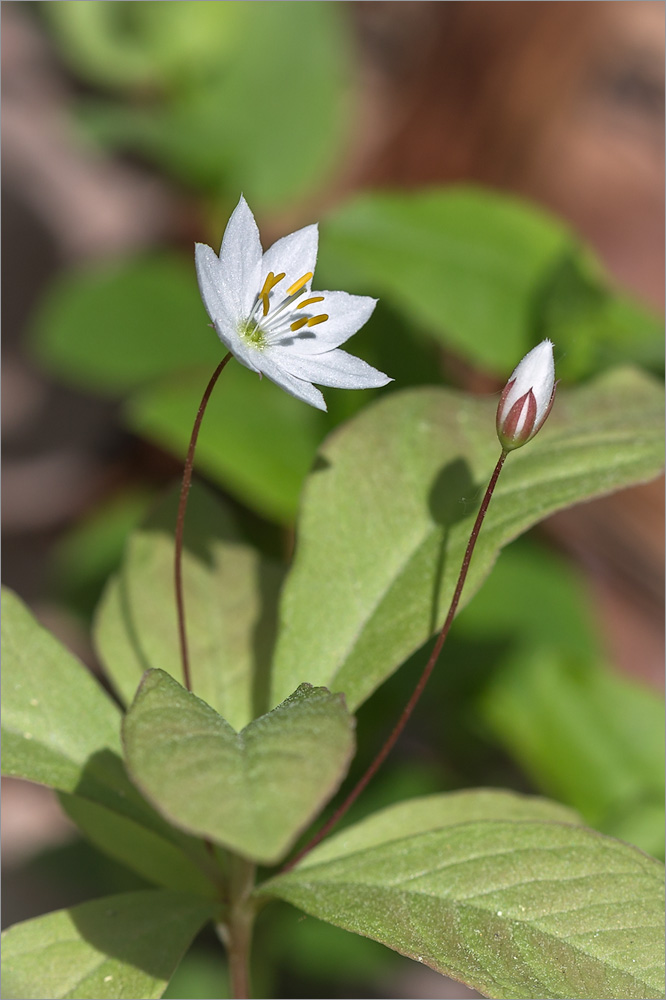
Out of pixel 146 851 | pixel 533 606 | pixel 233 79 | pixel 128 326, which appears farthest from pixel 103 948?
pixel 233 79

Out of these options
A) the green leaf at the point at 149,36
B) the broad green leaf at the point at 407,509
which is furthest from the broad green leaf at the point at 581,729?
the green leaf at the point at 149,36

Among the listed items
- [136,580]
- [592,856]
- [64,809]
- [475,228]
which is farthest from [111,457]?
[592,856]

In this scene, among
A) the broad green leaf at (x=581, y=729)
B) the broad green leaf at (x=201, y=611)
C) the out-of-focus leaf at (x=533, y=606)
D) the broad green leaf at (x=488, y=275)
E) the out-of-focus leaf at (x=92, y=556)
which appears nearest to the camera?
the broad green leaf at (x=201, y=611)

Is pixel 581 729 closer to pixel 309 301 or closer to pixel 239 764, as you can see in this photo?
pixel 309 301

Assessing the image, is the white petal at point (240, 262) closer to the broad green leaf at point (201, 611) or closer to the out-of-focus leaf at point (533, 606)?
the broad green leaf at point (201, 611)

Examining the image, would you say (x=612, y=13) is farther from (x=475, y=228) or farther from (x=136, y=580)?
(x=136, y=580)

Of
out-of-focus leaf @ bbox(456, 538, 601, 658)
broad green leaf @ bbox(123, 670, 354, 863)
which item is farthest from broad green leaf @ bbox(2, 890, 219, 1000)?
out-of-focus leaf @ bbox(456, 538, 601, 658)

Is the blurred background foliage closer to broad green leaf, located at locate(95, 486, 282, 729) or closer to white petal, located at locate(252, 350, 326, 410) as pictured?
broad green leaf, located at locate(95, 486, 282, 729)
